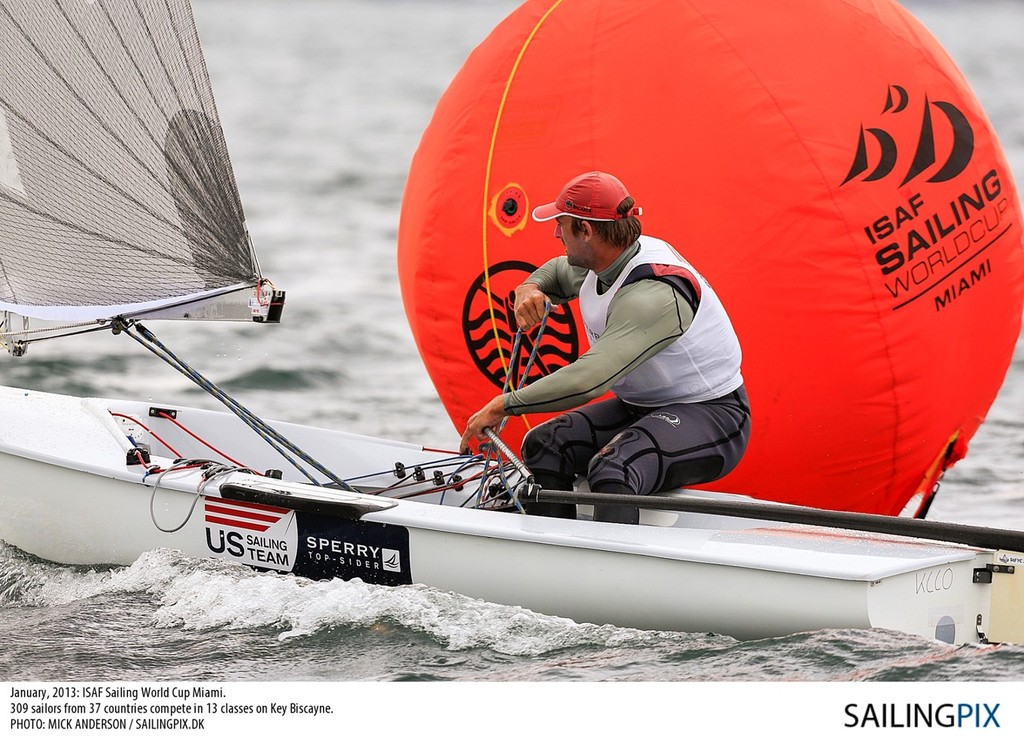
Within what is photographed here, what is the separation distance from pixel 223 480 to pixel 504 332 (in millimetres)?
960

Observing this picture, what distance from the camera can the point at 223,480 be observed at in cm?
416

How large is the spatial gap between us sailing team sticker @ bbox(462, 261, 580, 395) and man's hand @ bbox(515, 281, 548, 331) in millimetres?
240

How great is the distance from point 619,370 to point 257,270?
4.71ft

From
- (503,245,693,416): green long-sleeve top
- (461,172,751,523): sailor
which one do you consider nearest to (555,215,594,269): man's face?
(461,172,751,523): sailor

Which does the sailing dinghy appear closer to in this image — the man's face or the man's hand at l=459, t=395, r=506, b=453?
the man's hand at l=459, t=395, r=506, b=453

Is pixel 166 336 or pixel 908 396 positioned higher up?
pixel 166 336

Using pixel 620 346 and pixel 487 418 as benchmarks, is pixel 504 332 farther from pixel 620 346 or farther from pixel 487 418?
pixel 620 346

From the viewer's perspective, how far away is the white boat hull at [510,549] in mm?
3492

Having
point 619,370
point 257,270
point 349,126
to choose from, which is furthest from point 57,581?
point 349,126

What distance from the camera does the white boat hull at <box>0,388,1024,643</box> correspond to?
3492mm

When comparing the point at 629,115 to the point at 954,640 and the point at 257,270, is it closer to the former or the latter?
the point at 257,270
